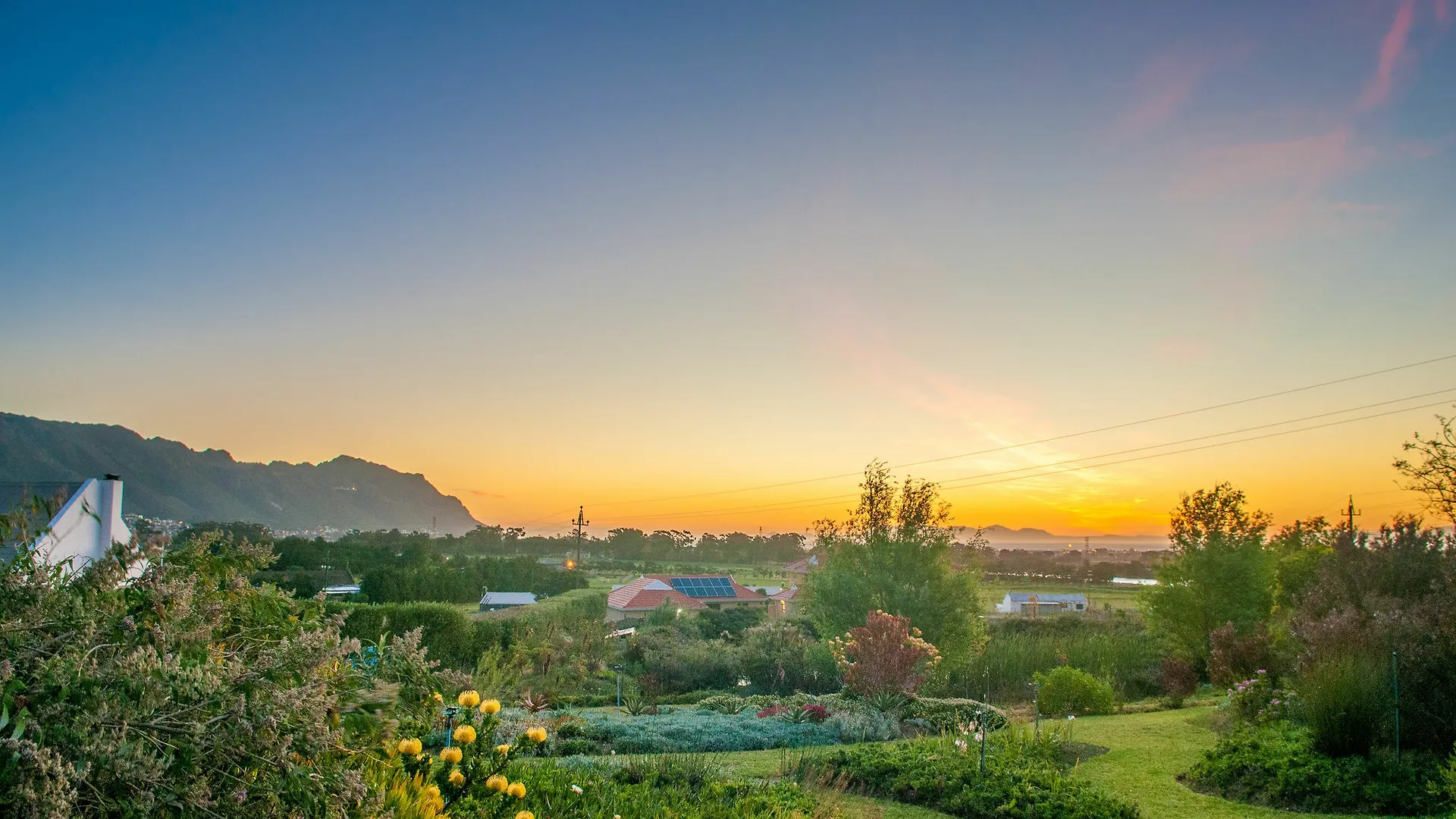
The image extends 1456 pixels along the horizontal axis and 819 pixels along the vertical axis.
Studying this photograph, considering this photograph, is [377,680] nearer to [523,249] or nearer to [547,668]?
[523,249]

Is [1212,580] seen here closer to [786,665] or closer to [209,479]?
[786,665]

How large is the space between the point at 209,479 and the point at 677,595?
44999 mm

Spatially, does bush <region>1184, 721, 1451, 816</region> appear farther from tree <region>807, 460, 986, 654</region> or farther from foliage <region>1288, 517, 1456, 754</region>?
tree <region>807, 460, 986, 654</region>

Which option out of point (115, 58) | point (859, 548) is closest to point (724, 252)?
point (115, 58)

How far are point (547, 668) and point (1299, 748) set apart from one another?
15220 millimetres

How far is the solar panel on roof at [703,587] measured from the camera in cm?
3834

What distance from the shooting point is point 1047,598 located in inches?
1998

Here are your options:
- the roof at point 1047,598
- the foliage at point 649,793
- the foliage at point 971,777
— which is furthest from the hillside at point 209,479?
the roof at point 1047,598

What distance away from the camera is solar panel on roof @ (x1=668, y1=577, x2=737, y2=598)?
38.3 m

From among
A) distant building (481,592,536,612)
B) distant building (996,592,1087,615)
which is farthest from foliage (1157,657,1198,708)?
distant building (996,592,1087,615)

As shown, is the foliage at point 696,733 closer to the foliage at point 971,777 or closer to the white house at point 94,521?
the foliage at point 971,777

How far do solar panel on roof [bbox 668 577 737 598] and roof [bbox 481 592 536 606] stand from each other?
22.6 ft

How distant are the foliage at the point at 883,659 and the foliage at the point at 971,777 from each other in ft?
12.3

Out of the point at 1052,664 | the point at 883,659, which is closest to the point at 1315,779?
the point at 883,659
